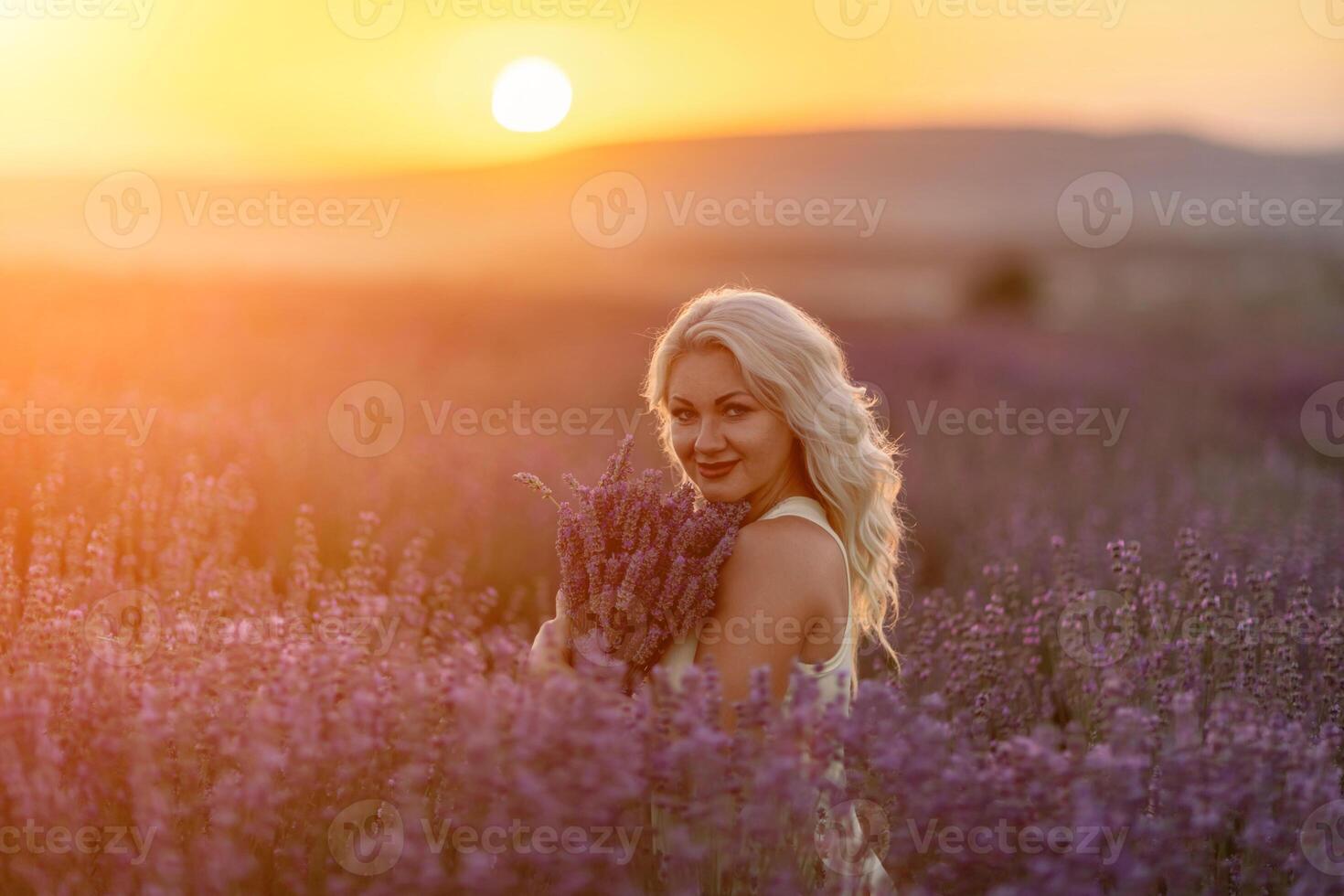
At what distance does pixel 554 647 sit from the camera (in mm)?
2479

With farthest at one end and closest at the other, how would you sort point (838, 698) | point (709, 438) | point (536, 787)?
point (709, 438), point (838, 698), point (536, 787)

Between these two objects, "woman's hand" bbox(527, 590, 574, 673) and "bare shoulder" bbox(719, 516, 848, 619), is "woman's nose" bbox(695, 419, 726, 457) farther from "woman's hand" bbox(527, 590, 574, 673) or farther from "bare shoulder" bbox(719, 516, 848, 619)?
"woman's hand" bbox(527, 590, 574, 673)

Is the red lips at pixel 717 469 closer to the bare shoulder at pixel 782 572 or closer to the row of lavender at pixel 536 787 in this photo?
the bare shoulder at pixel 782 572

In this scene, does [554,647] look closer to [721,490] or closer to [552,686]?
[552,686]

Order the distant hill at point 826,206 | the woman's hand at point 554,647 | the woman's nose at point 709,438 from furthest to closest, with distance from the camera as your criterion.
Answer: the distant hill at point 826,206, the woman's nose at point 709,438, the woman's hand at point 554,647

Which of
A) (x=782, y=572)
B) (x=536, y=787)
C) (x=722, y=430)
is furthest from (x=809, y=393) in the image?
(x=536, y=787)

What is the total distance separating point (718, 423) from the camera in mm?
2979

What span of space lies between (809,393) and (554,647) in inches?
37.3

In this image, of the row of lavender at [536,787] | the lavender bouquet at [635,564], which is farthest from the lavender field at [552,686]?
the lavender bouquet at [635,564]

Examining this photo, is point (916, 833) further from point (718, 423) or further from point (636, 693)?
point (718, 423)

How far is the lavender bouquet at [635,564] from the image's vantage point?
8.76 feet

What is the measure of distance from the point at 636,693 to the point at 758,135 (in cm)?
7529

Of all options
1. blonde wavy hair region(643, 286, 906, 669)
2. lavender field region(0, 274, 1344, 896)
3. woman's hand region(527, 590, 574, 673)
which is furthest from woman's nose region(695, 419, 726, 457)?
lavender field region(0, 274, 1344, 896)

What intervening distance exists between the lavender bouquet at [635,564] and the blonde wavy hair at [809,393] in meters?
0.30
